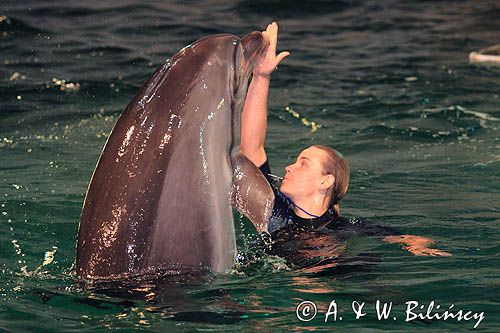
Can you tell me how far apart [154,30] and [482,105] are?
595cm

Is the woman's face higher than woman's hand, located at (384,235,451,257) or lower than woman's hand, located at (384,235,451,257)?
higher

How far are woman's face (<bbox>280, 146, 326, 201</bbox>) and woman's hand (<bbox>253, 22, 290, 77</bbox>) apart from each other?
677mm

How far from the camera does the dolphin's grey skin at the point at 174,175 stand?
507 cm

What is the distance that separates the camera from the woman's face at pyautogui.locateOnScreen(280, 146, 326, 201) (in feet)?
22.0

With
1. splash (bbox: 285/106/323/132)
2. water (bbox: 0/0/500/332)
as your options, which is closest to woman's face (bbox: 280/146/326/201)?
water (bbox: 0/0/500/332)

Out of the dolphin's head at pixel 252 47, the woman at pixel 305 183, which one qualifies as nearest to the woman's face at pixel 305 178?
the woman at pixel 305 183

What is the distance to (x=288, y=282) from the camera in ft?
19.3

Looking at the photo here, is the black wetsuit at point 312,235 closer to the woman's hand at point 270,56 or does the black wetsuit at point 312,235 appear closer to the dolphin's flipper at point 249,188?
the dolphin's flipper at point 249,188

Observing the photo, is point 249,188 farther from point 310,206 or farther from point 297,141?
point 297,141

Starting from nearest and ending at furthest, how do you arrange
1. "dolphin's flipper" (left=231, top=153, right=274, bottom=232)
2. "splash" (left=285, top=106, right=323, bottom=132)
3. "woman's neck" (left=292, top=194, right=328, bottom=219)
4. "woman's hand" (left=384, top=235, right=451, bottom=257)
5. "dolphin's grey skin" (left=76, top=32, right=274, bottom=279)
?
"dolphin's grey skin" (left=76, top=32, right=274, bottom=279) → "dolphin's flipper" (left=231, top=153, right=274, bottom=232) → "woman's hand" (left=384, top=235, right=451, bottom=257) → "woman's neck" (left=292, top=194, right=328, bottom=219) → "splash" (left=285, top=106, right=323, bottom=132)

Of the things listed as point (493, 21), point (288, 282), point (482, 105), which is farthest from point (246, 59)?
point (493, 21)

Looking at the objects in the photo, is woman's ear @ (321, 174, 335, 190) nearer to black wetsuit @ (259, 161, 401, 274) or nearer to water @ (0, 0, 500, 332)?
black wetsuit @ (259, 161, 401, 274)

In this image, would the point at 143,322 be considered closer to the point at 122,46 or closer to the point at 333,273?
the point at 333,273

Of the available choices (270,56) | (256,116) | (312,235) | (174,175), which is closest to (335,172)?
(312,235)
